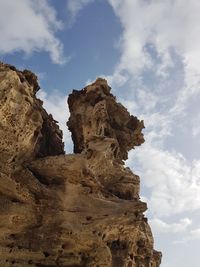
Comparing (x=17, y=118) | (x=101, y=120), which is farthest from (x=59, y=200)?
(x=101, y=120)

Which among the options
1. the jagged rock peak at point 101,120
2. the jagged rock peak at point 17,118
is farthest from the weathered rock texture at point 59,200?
the jagged rock peak at point 101,120

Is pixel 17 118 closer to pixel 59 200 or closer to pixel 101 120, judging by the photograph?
pixel 59 200

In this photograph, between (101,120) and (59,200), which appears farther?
(101,120)

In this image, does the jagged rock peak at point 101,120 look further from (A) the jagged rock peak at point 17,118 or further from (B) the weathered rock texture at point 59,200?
(A) the jagged rock peak at point 17,118

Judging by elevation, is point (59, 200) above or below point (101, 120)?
below

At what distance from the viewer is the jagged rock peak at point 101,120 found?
77.8 feet

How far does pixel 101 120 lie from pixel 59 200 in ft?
21.7

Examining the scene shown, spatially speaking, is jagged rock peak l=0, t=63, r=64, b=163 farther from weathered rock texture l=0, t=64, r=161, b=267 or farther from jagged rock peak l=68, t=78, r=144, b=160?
jagged rock peak l=68, t=78, r=144, b=160

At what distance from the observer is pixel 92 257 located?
59.9 feet

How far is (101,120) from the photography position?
77.8 feet

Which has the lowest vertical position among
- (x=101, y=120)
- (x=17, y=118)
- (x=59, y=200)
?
(x=59, y=200)

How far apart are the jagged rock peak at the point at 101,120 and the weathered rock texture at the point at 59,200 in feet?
5.17

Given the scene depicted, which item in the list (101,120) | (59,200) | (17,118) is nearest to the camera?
(17,118)

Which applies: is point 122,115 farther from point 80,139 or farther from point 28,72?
point 28,72
